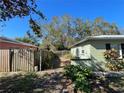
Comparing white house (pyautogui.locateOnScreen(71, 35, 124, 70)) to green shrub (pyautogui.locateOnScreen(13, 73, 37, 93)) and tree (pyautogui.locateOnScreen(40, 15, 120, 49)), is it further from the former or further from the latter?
tree (pyautogui.locateOnScreen(40, 15, 120, 49))

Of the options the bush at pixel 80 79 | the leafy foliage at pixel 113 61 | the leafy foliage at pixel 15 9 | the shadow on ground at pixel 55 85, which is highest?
the leafy foliage at pixel 15 9

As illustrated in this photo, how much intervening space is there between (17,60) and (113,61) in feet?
26.1

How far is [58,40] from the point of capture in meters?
53.1

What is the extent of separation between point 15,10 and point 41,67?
9.21 metres

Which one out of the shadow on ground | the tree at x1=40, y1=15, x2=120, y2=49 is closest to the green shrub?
Answer: the shadow on ground

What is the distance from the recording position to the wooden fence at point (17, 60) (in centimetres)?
1795

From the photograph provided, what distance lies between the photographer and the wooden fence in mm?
17953

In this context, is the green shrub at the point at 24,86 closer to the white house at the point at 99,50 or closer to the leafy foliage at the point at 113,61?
the white house at the point at 99,50

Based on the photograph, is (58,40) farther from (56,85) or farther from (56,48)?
(56,85)

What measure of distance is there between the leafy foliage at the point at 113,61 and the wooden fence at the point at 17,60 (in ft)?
20.7

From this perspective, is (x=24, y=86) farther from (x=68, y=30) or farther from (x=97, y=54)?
(x=68, y=30)

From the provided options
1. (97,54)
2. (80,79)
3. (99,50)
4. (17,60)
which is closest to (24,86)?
(80,79)

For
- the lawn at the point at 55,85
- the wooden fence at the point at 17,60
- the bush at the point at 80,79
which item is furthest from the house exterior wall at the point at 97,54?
the lawn at the point at 55,85

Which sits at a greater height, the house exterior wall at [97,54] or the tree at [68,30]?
the tree at [68,30]
